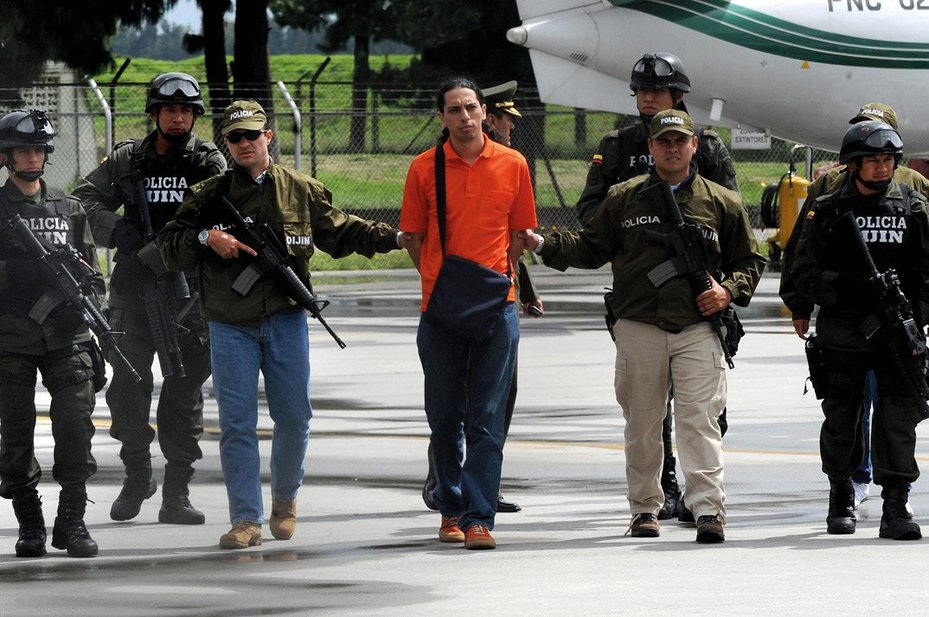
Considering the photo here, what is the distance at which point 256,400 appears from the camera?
880cm

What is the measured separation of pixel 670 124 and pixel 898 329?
1351mm

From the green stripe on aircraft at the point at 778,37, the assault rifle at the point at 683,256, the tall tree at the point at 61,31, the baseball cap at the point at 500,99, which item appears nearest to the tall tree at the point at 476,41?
the tall tree at the point at 61,31

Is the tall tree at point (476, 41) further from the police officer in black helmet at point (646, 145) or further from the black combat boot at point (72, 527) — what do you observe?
the black combat boot at point (72, 527)

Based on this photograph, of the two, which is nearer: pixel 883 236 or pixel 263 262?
pixel 263 262

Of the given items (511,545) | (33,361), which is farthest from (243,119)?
(511,545)

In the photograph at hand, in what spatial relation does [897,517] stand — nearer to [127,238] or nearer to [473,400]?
[473,400]

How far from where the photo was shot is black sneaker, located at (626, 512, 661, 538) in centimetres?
870

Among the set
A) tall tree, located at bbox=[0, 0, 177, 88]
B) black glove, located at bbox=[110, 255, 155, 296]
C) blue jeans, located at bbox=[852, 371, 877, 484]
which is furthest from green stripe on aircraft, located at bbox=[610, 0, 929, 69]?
tall tree, located at bbox=[0, 0, 177, 88]

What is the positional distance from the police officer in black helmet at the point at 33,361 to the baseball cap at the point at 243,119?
0.77m

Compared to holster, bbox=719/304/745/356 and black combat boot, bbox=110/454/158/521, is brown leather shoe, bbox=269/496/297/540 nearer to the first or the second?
black combat boot, bbox=110/454/158/521

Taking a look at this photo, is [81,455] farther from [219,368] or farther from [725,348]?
[725,348]

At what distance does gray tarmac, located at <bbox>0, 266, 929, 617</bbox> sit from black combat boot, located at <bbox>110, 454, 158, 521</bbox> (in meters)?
0.08

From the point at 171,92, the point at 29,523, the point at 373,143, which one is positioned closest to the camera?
the point at 29,523

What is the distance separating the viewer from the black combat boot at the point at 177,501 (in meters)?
9.37
